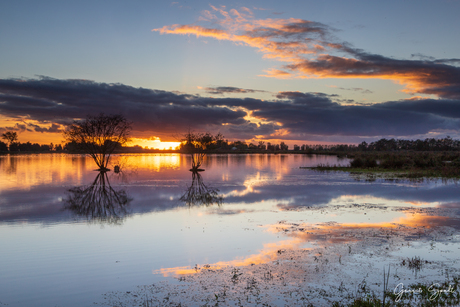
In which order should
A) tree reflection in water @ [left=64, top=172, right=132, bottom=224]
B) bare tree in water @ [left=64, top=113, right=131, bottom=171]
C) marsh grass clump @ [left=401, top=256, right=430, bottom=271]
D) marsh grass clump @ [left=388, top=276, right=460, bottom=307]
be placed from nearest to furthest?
marsh grass clump @ [left=388, top=276, right=460, bottom=307] < marsh grass clump @ [left=401, top=256, right=430, bottom=271] < tree reflection in water @ [left=64, top=172, right=132, bottom=224] < bare tree in water @ [left=64, top=113, right=131, bottom=171]

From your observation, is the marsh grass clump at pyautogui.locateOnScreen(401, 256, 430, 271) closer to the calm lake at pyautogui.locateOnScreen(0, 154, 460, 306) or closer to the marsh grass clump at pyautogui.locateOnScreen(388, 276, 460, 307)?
the calm lake at pyautogui.locateOnScreen(0, 154, 460, 306)

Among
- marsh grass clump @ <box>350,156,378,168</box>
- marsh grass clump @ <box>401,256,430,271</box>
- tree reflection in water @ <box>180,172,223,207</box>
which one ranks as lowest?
tree reflection in water @ <box>180,172,223,207</box>

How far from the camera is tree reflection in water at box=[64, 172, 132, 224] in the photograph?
17.7 meters

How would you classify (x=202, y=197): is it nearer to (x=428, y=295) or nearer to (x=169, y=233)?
(x=169, y=233)

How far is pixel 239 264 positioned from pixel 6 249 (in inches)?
335

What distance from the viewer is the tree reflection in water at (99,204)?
17719 mm

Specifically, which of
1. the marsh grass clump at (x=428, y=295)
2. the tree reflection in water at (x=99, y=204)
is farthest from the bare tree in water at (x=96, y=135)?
the marsh grass clump at (x=428, y=295)

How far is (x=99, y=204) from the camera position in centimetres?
2192

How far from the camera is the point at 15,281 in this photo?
29.0 ft

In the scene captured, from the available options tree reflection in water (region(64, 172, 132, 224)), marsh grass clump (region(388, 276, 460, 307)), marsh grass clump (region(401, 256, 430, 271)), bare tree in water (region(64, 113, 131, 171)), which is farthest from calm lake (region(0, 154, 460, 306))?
bare tree in water (region(64, 113, 131, 171))

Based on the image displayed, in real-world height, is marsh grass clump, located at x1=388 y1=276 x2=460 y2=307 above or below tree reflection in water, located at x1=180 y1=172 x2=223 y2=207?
above

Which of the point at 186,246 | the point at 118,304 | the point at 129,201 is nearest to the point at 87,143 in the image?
the point at 129,201

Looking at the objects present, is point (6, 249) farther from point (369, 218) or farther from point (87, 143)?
point (87, 143)

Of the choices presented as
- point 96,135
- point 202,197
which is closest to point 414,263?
point 202,197
